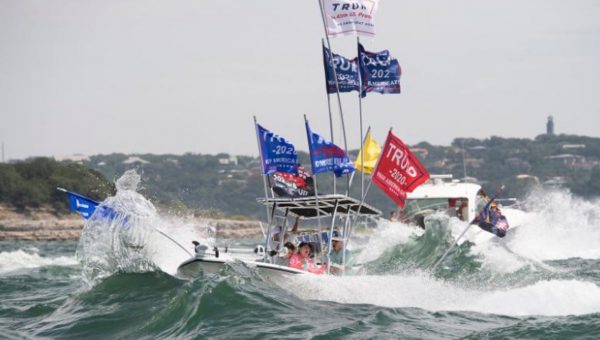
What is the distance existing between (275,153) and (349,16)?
156 inches

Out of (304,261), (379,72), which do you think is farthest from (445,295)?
(379,72)

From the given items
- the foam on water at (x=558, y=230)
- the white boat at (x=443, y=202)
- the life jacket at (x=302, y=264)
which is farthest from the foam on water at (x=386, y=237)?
the life jacket at (x=302, y=264)

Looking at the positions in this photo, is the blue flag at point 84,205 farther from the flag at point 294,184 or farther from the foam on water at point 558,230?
the foam on water at point 558,230

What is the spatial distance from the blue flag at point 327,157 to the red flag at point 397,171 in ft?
2.17

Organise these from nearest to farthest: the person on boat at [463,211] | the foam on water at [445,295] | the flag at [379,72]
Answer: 1. the foam on water at [445,295]
2. the flag at [379,72]
3. the person on boat at [463,211]

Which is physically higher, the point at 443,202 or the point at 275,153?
the point at 275,153

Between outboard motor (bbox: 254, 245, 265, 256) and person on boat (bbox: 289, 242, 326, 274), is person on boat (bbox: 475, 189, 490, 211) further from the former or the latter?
person on boat (bbox: 289, 242, 326, 274)

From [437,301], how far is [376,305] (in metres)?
1.25

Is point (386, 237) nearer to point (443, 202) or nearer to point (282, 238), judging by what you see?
point (443, 202)

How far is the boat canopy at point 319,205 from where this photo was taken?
21547 millimetres

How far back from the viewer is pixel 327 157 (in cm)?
2138

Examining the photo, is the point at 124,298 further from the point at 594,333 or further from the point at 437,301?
the point at 594,333

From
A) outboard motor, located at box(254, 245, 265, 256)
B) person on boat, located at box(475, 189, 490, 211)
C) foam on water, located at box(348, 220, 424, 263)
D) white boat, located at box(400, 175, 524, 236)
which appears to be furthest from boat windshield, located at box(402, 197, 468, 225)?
outboard motor, located at box(254, 245, 265, 256)

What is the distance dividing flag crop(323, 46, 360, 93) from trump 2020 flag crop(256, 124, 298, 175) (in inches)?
104
